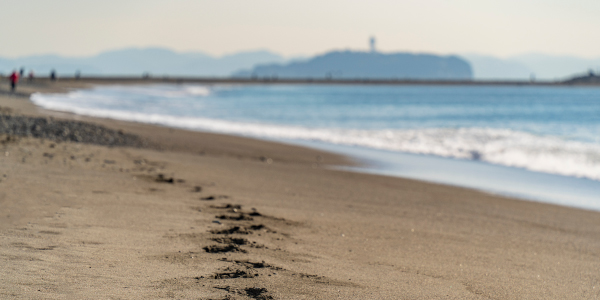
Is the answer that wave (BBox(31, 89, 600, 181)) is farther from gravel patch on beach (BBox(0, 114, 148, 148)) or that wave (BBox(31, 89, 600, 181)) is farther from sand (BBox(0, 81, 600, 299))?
gravel patch on beach (BBox(0, 114, 148, 148))

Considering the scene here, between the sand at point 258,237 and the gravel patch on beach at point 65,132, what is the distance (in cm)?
157

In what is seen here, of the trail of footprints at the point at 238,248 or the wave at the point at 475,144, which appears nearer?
the trail of footprints at the point at 238,248

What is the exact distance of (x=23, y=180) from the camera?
5.59m

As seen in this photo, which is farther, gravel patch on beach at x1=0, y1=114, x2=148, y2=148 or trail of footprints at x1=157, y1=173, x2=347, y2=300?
gravel patch on beach at x1=0, y1=114, x2=148, y2=148

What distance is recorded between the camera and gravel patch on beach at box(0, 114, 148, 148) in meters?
9.51

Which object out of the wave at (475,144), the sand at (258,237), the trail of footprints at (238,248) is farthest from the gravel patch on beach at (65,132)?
the wave at (475,144)

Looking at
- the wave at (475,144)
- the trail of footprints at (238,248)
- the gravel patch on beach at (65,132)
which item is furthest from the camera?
the wave at (475,144)

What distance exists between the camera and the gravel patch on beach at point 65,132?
9512 mm

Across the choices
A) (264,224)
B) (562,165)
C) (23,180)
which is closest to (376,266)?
(264,224)

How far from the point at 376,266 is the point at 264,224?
1.40 meters

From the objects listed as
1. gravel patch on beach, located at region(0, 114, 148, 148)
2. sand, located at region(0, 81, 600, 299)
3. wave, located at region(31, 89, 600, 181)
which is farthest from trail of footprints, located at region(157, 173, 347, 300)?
wave, located at region(31, 89, 600, 181)

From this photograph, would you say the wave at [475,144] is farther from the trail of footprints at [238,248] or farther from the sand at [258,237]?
the trail of footprints at [238,248]

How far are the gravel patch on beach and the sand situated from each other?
157 centimetres

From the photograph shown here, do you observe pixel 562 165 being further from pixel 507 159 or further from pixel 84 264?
pixel 84 264
